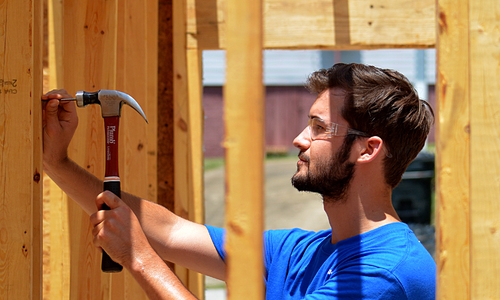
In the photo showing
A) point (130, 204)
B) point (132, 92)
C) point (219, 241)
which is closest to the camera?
point (130, 204)

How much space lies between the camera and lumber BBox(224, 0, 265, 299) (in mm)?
1354

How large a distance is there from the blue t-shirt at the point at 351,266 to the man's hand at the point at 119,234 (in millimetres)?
565

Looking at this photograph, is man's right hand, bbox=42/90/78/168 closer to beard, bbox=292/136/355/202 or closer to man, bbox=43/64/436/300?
man, bbox=43/64/436/300

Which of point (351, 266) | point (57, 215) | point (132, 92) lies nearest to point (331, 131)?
point (351, 266)

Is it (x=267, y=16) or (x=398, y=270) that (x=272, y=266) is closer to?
(x=398, y=270)

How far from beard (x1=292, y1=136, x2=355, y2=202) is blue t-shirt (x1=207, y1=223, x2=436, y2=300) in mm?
198

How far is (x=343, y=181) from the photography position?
7.21 ft

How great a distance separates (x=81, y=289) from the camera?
8.55 ft

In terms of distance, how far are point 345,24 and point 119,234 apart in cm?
211

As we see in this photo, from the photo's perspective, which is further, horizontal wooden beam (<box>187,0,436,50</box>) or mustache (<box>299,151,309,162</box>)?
horizontal wooden beam (<box>187,0,436,50</box>)

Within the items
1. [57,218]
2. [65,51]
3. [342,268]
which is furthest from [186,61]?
[342,268]

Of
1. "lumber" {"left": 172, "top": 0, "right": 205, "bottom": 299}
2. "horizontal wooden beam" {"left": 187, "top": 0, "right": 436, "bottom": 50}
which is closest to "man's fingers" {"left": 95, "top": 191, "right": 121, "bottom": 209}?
"lumber" {"left": 172, "top": 0, "right": 205, "bottom": 299}

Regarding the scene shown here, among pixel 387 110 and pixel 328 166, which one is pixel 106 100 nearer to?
pixel 328 166

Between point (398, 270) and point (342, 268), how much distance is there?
189 mm
